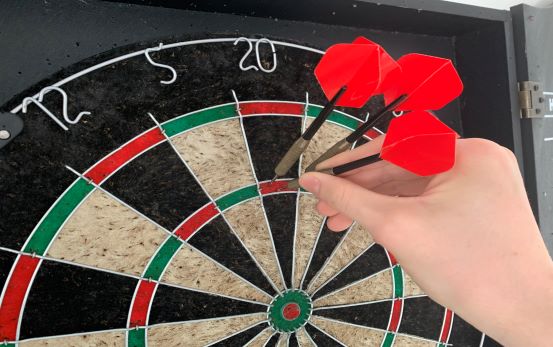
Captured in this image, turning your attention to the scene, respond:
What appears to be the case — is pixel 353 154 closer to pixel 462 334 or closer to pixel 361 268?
pixel 361 268

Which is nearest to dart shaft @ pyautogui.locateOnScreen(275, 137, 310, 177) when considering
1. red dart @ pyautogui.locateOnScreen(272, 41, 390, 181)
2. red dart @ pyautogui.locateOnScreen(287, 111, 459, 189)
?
red dart @ pyautogui.locateOnScreen(272, 41, 390, 181)

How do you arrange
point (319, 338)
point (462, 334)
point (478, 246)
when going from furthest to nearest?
point (462, 334) → point (319, 338) → point (478, 246)

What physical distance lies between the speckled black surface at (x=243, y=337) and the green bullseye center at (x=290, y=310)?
0.02m

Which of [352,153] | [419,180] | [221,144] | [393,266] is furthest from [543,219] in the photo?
[221,144]

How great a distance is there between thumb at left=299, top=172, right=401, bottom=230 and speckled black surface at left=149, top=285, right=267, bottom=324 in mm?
284

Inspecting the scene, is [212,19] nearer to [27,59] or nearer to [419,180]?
[27,59]

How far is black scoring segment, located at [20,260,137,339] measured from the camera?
0.62 m

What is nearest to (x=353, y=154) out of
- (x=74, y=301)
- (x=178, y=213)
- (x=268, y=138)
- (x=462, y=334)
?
(x=268, y=138)

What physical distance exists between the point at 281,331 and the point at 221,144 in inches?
14.2

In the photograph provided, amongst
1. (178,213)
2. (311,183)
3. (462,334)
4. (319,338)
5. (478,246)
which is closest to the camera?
(478,246)

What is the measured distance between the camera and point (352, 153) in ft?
2.04

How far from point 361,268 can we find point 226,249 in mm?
→ 280

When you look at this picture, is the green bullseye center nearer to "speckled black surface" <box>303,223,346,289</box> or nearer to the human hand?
"speckled black surface" <box>303,223,346,289</box>

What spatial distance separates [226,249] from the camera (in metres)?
0.74
